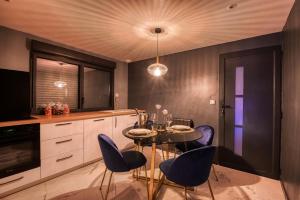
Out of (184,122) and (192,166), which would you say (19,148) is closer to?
(192,166)

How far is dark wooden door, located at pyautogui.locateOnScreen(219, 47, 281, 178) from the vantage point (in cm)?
253

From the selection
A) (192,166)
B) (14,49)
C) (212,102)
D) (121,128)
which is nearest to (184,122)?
(212,102)

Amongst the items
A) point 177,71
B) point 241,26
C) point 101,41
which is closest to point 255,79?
point 241,26

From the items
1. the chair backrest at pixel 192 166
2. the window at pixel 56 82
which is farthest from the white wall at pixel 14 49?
the chair backrest at pixel 192 166

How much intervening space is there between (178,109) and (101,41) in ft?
7.03

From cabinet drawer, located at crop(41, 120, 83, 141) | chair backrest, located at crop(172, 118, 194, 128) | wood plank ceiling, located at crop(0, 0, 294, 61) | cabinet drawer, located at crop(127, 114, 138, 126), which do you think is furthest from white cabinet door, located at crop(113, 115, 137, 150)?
wood plank ceiling, located at crop(0, 0, 294, 61)

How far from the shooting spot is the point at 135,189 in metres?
2.23

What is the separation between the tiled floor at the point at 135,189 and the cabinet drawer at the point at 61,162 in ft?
0.45

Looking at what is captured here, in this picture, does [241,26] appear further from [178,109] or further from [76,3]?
[76,3]

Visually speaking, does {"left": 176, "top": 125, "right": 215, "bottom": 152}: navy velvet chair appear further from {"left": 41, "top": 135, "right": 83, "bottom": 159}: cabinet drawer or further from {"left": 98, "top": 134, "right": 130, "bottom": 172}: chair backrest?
{"left": 41, "top": 135, "right": 83, "bottom": 159}: cabinet drawer

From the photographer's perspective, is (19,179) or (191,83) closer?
(19,179)

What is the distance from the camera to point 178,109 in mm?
3705

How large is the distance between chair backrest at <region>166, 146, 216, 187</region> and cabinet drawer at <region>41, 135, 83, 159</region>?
1895 mm

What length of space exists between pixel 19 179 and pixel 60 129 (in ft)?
2.56
